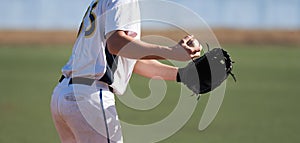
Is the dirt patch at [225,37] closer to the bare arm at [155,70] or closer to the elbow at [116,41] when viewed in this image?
the bare arm at [155,70]

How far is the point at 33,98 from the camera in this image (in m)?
16.0

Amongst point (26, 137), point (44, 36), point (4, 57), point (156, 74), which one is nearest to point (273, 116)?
point (26, 137)

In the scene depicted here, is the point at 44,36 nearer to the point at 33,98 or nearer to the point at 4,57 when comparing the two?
the point at 4,57

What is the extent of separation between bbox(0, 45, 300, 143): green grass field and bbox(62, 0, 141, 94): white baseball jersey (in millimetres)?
5406

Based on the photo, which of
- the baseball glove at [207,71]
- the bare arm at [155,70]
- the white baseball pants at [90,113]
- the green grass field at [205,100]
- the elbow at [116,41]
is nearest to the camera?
the elbow at [116,41]

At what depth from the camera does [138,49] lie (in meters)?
4.46

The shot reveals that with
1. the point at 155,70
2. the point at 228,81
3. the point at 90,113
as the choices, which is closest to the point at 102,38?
the point at 90,113

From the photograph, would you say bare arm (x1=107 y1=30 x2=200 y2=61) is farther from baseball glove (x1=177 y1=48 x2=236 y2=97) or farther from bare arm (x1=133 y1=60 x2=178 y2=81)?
bare arm (x1=133 y1=60 x2=178 y2=81)

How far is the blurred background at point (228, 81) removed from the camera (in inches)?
454

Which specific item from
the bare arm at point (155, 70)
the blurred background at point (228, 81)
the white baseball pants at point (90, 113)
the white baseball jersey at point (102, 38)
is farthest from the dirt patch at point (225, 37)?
the white baseball pants at point (90, 113)

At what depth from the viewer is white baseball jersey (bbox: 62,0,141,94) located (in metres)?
4.52

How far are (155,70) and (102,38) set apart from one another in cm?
81

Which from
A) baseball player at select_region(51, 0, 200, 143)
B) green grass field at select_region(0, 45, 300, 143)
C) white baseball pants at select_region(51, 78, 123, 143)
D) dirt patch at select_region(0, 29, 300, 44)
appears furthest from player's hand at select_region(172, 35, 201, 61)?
dirt patch at select_region(0, 29, 300, 44)

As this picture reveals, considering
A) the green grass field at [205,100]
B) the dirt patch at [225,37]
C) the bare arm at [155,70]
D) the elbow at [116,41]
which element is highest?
the elbow at [116,41]
